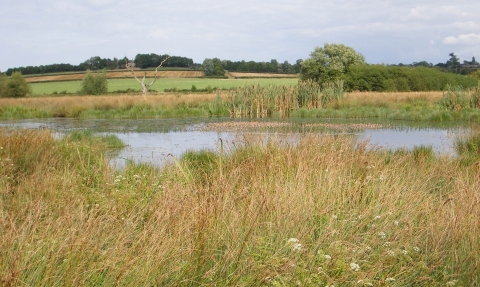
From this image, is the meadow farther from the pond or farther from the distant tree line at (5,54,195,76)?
the distant tree line at (5,54,195,76)

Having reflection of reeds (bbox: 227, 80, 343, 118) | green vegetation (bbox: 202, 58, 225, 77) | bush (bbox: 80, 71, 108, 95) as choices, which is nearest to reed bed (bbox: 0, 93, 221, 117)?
reflection of reeds (bbox: 227, 80, 343, 118)

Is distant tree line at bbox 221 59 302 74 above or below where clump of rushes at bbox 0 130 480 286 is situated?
above

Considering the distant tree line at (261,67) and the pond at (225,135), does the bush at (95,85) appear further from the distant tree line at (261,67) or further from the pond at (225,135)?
the distant tree line at (261,67)

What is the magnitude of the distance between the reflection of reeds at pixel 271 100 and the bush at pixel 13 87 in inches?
1050

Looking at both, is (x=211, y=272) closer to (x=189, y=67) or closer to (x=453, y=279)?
(x=453, y=279)

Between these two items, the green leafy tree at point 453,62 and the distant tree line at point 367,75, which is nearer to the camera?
the distant tree line at point 367,75

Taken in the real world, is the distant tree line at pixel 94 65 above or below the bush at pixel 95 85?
above

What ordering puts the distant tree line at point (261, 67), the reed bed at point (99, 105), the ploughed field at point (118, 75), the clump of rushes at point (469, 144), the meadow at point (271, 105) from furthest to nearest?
the distant tree line at point (261, 67) < the ploughed field at point (118, 75) < the reed bed at point (99, 105) < the meadow at point (271, 105) < the clump of rushes at point (469, 144)

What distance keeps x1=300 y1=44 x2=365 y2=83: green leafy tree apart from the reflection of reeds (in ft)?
57.3

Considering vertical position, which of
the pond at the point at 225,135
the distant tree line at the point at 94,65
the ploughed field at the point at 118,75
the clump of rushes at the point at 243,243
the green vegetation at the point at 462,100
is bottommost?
the pond at the point at 225,135

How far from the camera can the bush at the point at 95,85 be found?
4700 cm

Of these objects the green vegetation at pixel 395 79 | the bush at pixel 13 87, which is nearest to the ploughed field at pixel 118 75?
the bush at pixel 13 87

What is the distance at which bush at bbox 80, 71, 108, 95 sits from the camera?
47.0m

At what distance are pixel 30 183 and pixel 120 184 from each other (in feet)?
3.24
